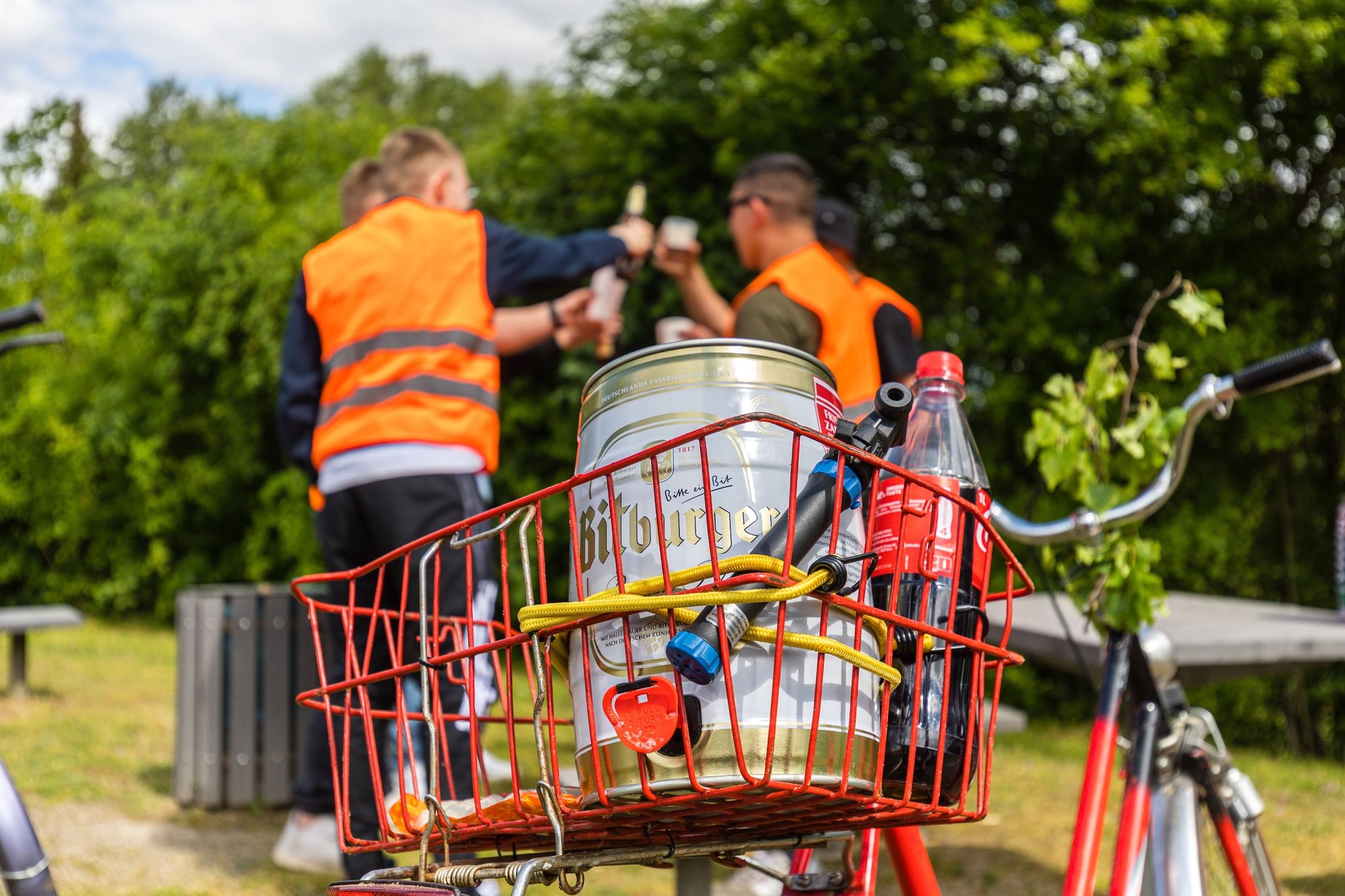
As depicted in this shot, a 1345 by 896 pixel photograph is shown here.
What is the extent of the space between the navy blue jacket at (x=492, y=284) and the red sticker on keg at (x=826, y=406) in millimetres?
2107

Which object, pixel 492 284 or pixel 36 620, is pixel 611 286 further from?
pixel 36 620

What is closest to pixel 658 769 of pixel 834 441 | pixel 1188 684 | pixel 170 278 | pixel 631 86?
pixel 834 441

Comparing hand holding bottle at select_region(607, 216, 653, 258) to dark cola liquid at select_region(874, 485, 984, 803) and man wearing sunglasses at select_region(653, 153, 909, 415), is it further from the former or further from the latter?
dark cola liquid at select_region(874, 485, 984, 803)

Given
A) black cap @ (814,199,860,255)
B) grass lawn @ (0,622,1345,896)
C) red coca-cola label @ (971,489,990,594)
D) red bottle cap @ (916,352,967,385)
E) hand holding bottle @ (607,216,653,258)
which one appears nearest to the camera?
red coca-cola label @ (971,489,990,594)

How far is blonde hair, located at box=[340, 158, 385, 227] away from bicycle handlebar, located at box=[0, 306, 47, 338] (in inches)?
90.4

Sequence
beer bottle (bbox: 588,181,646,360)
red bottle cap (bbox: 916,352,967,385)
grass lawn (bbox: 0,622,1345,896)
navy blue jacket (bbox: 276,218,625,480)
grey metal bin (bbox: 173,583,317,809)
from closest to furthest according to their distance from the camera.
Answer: red bottle cap (bbox: 916,352,967,385), navy blue jacket (bbox: 276,218,625,480), beer bottle (bbox: 588,181,646,360), grass lawn (bbox: 0,622,1345,896), grey metal bin (bbox: 173,583,317,809)

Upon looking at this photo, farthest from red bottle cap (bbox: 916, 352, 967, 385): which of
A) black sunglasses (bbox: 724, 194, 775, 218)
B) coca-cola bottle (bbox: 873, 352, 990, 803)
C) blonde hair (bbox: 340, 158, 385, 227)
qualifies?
blonde hair (bbox: 340, 158, 385, 227)

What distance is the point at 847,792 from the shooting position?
1.14 meters

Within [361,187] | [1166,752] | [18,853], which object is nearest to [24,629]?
[361,187]

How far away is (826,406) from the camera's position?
1265 millimetres

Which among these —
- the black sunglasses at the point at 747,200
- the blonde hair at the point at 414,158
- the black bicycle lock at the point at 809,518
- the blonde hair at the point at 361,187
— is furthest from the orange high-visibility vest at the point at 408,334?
the black bicycle lock at the point at 809,518

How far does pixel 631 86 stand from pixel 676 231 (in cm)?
400

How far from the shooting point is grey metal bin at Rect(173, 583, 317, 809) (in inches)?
184

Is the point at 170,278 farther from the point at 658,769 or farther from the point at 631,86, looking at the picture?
the point at 658,769
